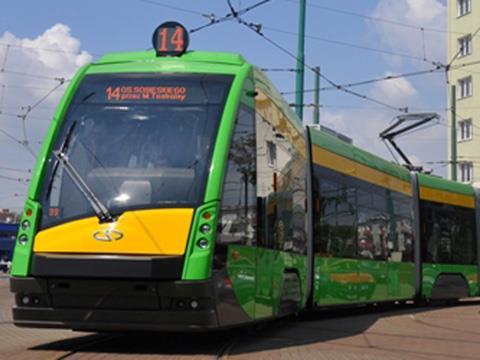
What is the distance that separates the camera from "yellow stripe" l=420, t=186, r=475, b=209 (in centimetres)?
2025

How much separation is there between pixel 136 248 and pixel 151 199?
570mm

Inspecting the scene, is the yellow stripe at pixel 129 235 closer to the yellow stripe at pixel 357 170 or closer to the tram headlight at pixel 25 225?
the tram headlight at pixel 25 225

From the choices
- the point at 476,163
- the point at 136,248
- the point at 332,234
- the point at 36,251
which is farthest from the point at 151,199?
the point at 476,163

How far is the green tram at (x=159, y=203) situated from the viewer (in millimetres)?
8328

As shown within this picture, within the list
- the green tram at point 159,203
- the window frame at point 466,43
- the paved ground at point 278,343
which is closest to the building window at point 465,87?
the window frame at point 466,43

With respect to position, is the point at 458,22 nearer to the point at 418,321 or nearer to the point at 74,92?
the point at 418,321

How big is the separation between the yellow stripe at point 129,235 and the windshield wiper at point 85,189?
0.27 feet

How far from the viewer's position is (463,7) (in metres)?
51.3

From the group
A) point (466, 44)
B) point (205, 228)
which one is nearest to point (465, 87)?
point (466, 44)

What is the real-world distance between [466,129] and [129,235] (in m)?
44.5

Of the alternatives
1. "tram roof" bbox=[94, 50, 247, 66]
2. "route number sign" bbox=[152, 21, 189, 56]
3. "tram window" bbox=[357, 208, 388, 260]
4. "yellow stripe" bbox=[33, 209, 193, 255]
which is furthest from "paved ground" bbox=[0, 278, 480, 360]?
"route number sign" bbox=[152, 21, 189, 56]

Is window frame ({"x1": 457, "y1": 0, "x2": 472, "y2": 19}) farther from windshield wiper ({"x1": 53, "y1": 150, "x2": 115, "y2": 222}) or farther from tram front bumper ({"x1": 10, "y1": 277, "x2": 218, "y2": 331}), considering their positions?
tram front bumper ({"x1": 10, "y1": 277, "x2": 218, "y2": 331})

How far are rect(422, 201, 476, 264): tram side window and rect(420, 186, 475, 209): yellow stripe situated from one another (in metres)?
0.14

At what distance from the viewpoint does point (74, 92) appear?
9.45 meters
